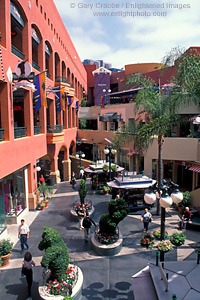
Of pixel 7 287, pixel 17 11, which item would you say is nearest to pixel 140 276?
pixel 7 287

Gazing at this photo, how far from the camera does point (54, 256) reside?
25.5 feet

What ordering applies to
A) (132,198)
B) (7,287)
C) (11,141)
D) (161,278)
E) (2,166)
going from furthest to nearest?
(132,198), (11,141), (2,166), (7,287), (161,278)

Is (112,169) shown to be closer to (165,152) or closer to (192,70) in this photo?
(165,152)

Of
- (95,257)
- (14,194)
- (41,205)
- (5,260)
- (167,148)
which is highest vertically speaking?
(167,148)

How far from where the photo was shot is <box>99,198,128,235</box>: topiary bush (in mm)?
10602

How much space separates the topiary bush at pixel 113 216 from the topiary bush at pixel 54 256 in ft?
9.72

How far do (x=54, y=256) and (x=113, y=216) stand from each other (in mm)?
3542

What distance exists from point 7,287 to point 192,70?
1439 cm

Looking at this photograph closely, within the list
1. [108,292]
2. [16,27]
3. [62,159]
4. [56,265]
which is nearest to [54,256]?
[56,265]

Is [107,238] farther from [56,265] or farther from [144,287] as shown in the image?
[56,265]

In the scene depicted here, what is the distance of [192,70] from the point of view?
1534 cm

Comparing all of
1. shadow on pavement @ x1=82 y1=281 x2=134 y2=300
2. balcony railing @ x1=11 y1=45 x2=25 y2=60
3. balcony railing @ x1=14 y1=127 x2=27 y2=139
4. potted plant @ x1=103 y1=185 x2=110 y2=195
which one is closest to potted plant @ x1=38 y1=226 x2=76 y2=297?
shadow on pavement @ x1=82 y1=281 x2=134 y2=300

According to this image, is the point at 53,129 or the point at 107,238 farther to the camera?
the point at 53,129

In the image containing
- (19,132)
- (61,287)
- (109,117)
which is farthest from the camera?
(109,117)
